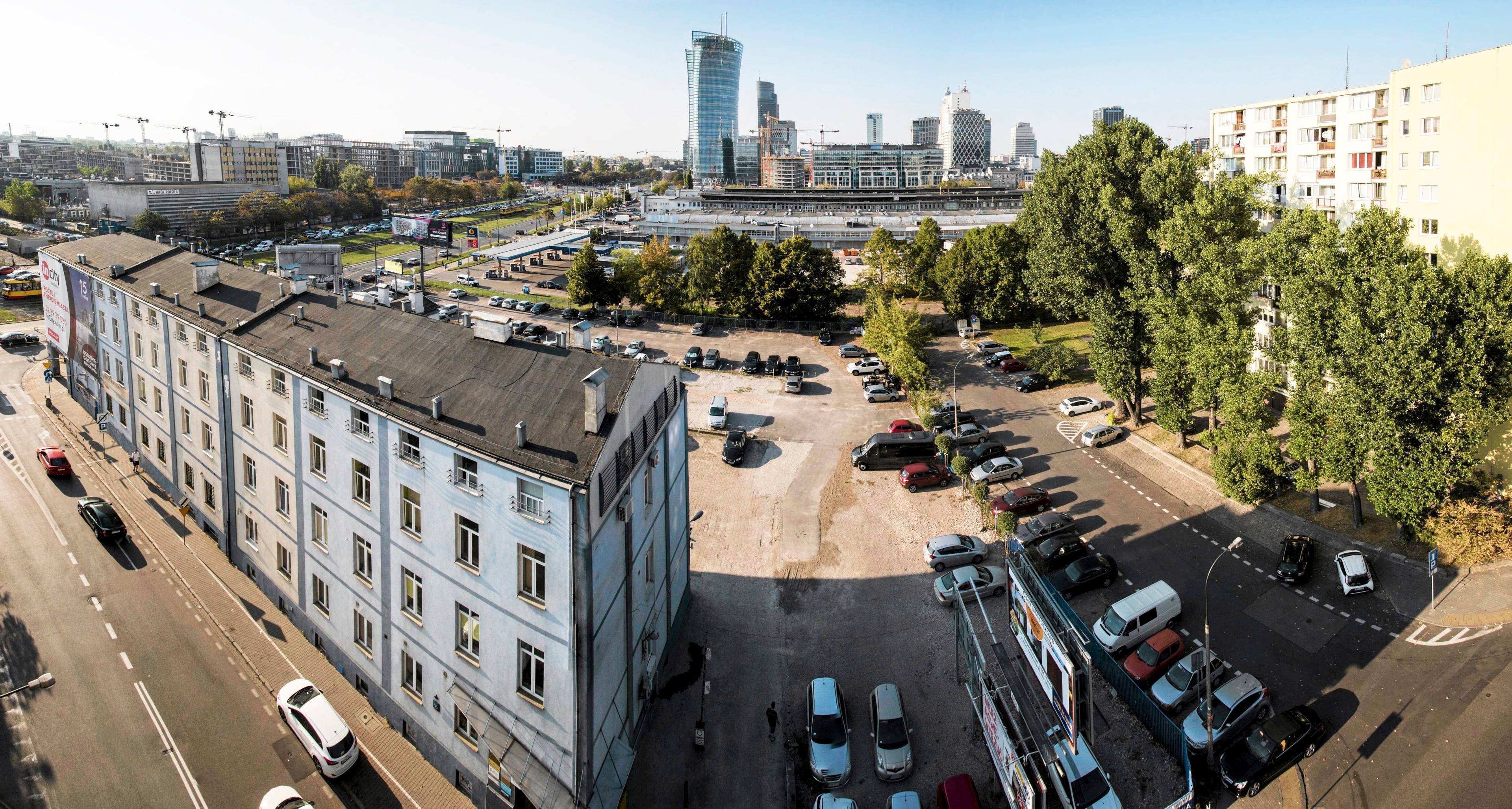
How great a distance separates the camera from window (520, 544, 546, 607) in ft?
47.3

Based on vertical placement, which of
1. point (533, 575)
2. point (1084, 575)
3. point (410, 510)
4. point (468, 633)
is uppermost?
point (410, 510)

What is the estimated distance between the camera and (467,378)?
55.3 ft

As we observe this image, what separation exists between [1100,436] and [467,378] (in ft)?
95.6

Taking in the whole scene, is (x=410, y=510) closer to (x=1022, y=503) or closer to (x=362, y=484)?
(x=362, y=484)

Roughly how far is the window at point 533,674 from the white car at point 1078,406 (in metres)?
32.3

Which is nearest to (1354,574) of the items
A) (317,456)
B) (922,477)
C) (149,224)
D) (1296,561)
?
(1296,561)

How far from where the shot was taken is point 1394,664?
20047 mm

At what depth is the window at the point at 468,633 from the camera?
1581cm

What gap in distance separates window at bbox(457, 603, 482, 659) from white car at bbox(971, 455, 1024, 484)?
71.6 ft

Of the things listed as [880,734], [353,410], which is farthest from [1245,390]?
[353,410]

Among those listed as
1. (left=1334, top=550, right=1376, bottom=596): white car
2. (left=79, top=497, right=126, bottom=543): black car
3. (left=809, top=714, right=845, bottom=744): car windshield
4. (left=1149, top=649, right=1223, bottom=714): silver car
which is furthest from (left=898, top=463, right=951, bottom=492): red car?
(left=79, top=497, right=126, bottom=543): black car

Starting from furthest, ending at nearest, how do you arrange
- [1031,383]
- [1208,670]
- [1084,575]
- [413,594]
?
1. [1031,383]
2. [1084,575]
3. [413,594]
4. [1208,670]

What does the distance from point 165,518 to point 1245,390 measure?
39.9 m

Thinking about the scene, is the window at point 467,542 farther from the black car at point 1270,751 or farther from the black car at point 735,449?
the black car at point 735,449
